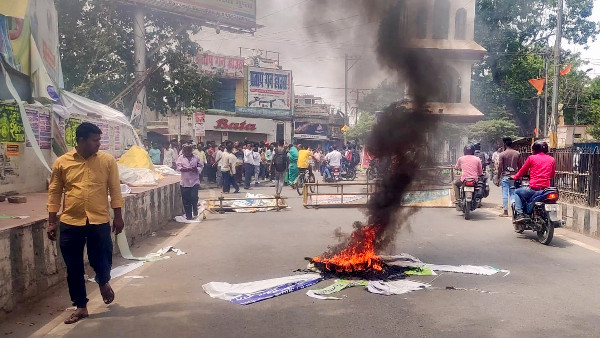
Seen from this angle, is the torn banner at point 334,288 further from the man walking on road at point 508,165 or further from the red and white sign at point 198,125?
the red and white sign at point 198,125

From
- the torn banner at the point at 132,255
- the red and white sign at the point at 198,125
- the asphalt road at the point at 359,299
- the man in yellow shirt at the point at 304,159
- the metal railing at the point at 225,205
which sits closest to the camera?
the asphalt road at the point at 359,299

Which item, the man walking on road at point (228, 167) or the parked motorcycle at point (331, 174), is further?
the parked motorcycle at point (331, 174)

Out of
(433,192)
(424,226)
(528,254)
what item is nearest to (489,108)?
(433,192)

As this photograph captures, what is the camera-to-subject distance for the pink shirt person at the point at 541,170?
7.89 meters

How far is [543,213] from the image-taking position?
7848 mm

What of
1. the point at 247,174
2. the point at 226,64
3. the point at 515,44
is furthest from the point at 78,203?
the point at 226,64

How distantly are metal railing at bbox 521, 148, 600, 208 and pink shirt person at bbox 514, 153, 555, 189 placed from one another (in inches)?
33.7

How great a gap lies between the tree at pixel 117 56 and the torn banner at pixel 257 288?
1446 cm

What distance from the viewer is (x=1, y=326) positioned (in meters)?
4.14

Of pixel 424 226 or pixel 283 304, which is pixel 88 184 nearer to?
pixel 283 304

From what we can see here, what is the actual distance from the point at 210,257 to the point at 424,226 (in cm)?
472

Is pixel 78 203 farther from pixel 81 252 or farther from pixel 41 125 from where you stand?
pixel 41 125

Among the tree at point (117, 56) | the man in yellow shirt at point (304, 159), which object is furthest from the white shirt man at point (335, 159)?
the tree at point (117, 56)

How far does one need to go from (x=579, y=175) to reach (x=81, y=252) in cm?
903
